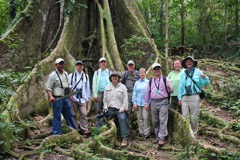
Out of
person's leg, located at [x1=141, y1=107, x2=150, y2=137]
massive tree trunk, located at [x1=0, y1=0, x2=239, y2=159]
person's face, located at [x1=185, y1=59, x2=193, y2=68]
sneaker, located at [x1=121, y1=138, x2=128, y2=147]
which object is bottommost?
sneaker, located at [x1=121, y1=138, x2=128, y2=147]

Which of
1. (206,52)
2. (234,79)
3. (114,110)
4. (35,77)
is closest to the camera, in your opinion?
(114,110)

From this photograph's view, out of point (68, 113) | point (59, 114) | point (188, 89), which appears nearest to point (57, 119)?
point (59, 114)

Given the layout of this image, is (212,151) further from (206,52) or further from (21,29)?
(206,52)

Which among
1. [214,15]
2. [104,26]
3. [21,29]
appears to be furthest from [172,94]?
[214,15]

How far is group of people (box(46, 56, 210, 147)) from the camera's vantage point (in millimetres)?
6172

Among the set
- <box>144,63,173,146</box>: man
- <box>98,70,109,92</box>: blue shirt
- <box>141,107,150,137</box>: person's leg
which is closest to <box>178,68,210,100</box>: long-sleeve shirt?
<box>144,63,173,146</box>: man

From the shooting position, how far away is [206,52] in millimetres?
17734

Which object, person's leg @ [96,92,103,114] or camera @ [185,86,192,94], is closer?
camera @ [185,86,192,94]

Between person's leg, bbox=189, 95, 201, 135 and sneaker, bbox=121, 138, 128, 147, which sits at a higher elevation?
person's leg, bbox=189, 95, 201, 135

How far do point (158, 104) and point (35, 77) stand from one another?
3.14 meters

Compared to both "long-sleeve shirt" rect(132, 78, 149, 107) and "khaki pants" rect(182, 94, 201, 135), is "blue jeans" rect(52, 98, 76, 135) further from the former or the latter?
"khaki pants" rect(182, 94, 201, 135)

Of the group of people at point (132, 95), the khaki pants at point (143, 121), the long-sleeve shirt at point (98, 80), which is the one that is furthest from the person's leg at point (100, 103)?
the khaki pants at point (143, 121)

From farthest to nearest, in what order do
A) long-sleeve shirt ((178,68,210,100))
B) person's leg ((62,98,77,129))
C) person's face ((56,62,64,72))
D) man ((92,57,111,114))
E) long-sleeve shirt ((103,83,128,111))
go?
man ((92,57,111,114)) → long-sleeve shirt ((103,83,128,111)) → person's leg ((62,98,77,129)) → person's face ((56,62,64,72)) → long-sleeve shirt ((178,68,210,100))

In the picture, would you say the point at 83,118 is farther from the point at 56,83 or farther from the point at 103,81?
the point at 56,83
